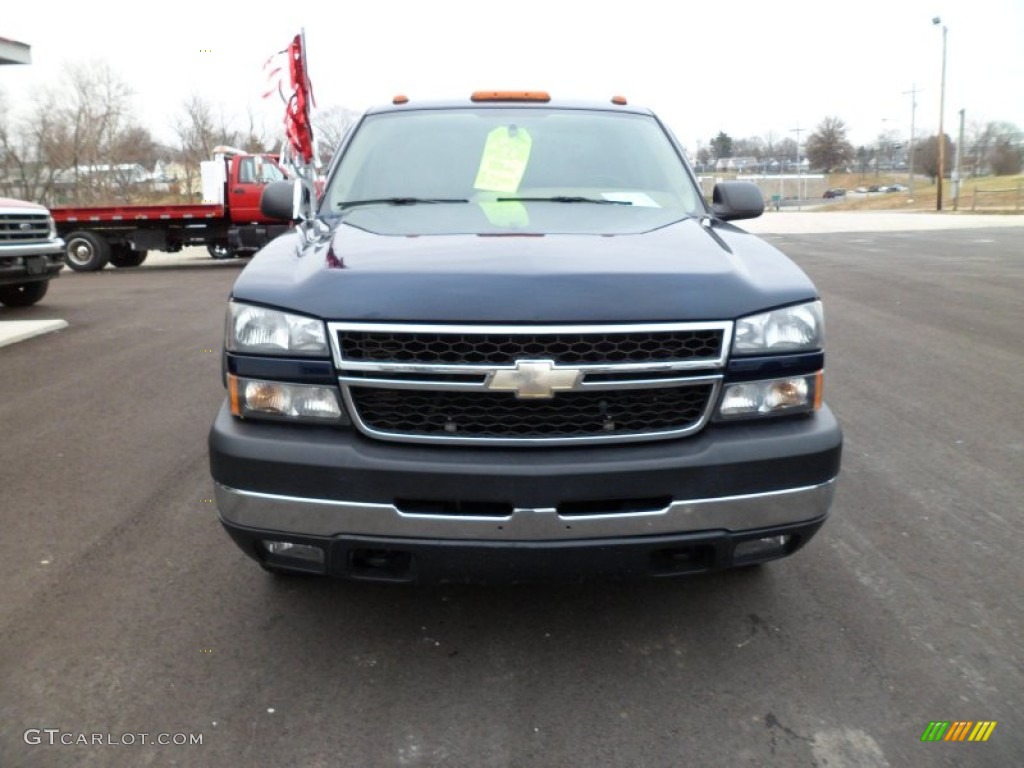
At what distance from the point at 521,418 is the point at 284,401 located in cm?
71

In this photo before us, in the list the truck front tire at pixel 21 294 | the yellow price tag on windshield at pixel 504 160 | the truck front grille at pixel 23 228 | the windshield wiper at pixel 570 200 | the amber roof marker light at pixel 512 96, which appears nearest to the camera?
the windshield wiper at pixel 570 200

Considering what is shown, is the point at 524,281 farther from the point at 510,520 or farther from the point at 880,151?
the point at 880,151

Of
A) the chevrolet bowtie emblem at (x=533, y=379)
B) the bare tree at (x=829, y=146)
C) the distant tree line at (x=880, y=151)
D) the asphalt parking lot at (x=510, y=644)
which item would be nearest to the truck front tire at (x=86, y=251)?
the asphalt parking lot at (x=510, y=644)

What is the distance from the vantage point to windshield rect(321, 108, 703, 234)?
373 cm

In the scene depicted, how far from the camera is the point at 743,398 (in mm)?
2721

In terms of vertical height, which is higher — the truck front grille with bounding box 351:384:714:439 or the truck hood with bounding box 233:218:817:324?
the truck hood with bounding box 233:218:817:324

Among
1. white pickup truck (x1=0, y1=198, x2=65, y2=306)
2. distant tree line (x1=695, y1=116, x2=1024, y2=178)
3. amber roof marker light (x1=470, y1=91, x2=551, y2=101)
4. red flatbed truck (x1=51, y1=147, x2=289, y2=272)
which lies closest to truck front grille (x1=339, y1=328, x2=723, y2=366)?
amber roof marker light (x1=470, y1=91, x2=551, y2=101)

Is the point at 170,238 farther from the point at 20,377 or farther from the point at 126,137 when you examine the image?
the point at 126,137

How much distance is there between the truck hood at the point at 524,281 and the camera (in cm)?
259

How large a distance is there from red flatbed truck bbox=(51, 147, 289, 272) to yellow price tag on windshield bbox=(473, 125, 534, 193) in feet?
51.6

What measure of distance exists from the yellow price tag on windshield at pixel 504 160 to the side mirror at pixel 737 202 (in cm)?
90

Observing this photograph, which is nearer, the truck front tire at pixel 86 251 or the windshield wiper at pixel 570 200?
the windshield wiper at pixel 570 200

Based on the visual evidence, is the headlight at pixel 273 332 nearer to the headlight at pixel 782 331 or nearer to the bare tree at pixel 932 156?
the headlight at pixel 782 331

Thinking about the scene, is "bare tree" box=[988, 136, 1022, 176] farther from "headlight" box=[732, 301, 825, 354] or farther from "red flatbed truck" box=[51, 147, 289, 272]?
"headlight" box=[732, 301, 825, 354]
